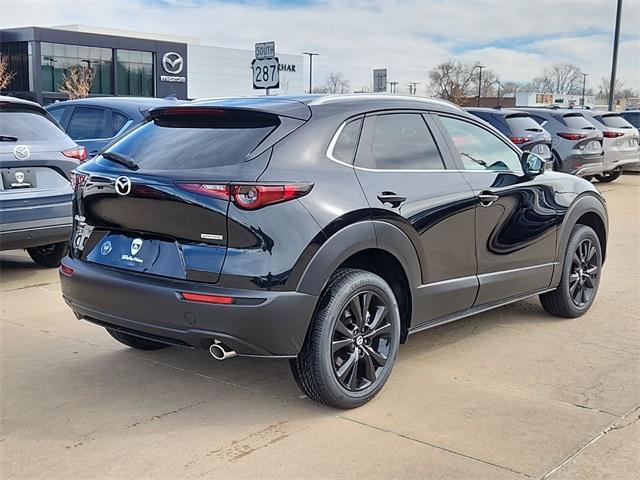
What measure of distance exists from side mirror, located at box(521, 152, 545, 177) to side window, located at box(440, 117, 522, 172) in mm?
66

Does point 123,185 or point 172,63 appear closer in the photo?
point 123,185

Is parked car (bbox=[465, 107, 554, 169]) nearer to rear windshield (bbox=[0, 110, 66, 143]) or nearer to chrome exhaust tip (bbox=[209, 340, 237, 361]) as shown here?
rear windshield (bbox=[0, 110, 66, 143])

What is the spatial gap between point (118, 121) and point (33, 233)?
2.99 meters

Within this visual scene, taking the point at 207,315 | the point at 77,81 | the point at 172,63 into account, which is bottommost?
the point at 207,315

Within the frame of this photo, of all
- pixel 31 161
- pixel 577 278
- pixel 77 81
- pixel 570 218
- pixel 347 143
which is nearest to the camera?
pixel 347 143

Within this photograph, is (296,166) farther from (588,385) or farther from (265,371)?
(588,385)

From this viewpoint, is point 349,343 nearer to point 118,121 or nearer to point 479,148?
point 479,148

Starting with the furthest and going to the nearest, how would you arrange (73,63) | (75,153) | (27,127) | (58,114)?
(73,63), (58,114), (75,153), (27,127)

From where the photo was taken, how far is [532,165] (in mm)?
5418

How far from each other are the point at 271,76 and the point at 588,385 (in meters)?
7.19

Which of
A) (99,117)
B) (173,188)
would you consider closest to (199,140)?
(173,188)

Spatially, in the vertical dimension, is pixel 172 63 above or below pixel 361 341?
above

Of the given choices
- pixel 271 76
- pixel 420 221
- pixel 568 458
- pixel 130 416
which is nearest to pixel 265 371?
pixel 130 416

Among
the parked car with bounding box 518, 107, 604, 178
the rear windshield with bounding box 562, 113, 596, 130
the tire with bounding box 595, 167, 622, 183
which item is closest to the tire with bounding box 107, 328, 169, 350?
the parked car with bounding box 518, 107, 604, 178
